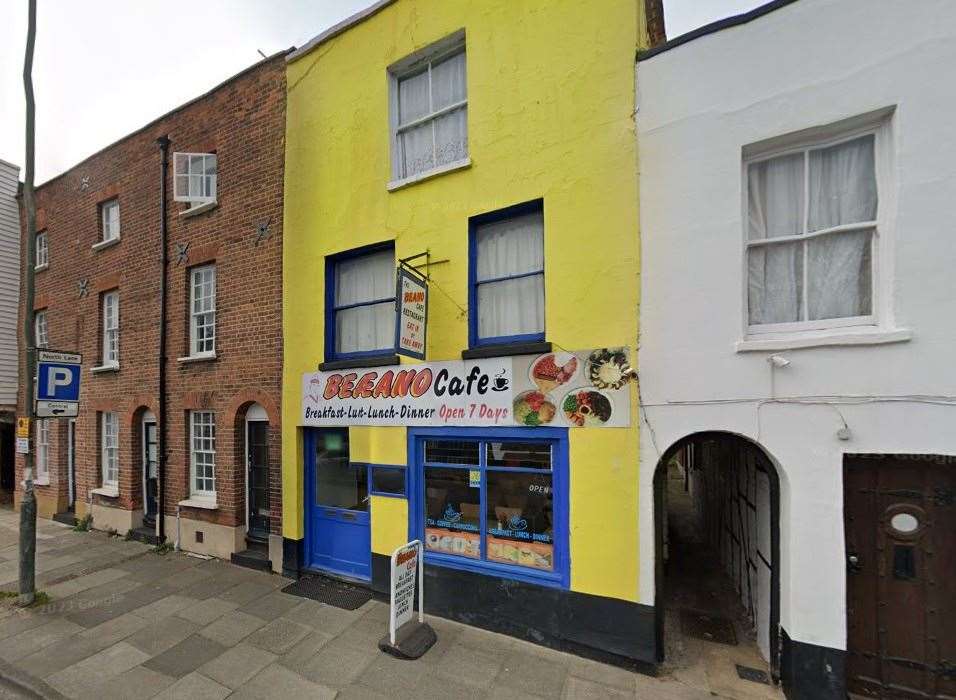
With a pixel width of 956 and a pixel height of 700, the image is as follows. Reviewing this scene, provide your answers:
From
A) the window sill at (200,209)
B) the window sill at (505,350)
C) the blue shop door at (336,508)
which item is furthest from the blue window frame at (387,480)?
the window sill at (200,209)

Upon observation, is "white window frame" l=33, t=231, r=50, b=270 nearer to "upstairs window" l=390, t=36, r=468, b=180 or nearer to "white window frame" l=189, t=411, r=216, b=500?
"white window frame" l=189, t=411, r=216, b=500

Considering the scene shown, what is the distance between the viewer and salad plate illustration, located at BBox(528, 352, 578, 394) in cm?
518

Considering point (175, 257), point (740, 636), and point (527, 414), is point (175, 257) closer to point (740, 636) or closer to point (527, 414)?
point (527, 414)

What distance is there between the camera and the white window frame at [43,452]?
11.6m

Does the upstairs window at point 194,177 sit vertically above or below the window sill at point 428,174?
above

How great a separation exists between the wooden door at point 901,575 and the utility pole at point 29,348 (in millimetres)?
10481

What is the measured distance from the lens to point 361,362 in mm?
6613

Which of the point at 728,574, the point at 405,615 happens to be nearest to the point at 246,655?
the point at 405,615

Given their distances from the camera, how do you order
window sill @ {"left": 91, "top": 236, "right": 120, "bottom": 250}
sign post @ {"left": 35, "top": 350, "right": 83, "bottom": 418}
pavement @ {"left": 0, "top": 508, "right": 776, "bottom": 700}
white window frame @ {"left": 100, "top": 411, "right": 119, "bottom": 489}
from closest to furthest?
pavement @ {"left": 0, "top": 508, "right": 776, "bottom": 700}, sign post @ {"left": 35, "top": 350, "right": 83, "bottom": 418}, window sill @ {"left": 91, "top": 236, "right": 120, "bottom": 250}, white window frame @ {"left": 100, "top": 411, "right": 119, "bottom": 489}

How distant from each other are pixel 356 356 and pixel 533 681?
492 cm

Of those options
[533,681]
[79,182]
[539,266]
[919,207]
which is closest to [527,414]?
[539,266]

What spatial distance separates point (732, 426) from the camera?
4383mm

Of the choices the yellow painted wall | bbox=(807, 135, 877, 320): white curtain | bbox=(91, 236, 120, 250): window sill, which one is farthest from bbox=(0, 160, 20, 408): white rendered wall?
bbox=(807, 135, 877, 320): white curtain

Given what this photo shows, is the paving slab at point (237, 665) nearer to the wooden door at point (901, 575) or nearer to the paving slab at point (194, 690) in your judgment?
the paving slab at point (194, 690)
